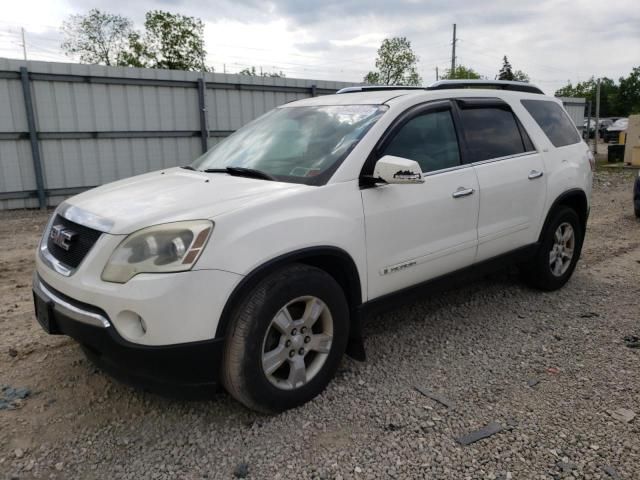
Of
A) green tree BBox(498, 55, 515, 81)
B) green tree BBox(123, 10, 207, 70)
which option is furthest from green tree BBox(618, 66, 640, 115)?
green tree BBox(123, 10, 207, 70)

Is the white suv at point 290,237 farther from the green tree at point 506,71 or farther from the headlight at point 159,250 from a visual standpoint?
the green tree at point 506,71

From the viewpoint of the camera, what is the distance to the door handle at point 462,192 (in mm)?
3569

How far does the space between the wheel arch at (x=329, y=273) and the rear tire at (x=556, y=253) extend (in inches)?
88.2

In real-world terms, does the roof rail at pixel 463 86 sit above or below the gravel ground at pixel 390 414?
above

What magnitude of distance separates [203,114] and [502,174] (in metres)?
8.42

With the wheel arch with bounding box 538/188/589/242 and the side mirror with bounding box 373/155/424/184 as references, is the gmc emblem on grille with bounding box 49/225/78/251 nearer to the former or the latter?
the side mirror with bounding box 373/155/424/184

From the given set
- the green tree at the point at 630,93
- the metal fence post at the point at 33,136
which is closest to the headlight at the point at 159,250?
the metal fence post at the point at 33,136

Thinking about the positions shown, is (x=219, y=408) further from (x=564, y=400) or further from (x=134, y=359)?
(x=564, y=400)

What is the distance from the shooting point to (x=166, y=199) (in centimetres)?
278

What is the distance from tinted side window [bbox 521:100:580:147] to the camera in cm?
462

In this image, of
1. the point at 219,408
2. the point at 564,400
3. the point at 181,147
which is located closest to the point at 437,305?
the point at 564,400

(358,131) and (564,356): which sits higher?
(358,131)

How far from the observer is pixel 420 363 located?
11.5 ft

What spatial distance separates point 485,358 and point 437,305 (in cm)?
101
